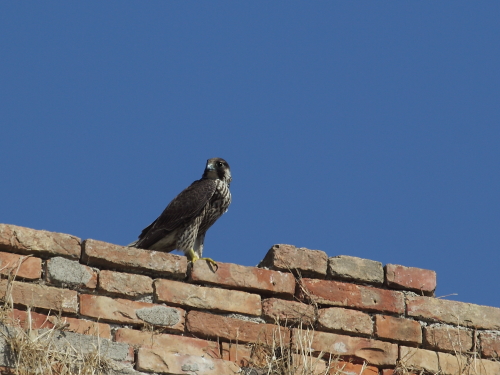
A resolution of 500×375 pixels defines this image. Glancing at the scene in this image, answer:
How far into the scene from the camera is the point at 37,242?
4.72 m

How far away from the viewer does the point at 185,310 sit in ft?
16.0

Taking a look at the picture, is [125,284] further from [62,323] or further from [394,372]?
[394,372]

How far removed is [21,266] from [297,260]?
1.59m

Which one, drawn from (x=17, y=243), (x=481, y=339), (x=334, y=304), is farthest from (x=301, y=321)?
(x=17, y=243)

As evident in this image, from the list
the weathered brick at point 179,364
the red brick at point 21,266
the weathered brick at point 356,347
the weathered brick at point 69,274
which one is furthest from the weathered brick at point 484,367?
the red brick at point 21,266

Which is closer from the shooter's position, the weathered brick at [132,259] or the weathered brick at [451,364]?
the weathered brick at [132,259]

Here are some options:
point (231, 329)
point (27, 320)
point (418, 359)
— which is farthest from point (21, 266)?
point (418, 359)

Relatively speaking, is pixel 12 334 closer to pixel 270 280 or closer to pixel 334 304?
pixel 270 280

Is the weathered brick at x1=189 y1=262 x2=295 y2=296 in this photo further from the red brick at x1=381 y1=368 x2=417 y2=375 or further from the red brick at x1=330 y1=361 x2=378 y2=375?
the red brick at x1=381 y1=368 x2=417 y2=375

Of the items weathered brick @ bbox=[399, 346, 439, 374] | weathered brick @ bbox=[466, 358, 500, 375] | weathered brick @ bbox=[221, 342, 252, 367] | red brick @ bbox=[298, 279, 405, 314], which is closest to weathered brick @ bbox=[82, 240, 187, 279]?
weathered brick @ bbox=[221, 342, 252, 367]

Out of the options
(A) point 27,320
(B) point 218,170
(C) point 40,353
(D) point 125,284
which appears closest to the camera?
(C) point 40,353

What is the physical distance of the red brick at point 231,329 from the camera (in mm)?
4844

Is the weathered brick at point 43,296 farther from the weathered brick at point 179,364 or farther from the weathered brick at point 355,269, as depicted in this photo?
the weathered brick at point 355,269

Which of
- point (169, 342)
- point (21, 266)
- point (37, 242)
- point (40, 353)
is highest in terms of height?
point (37, 242)
